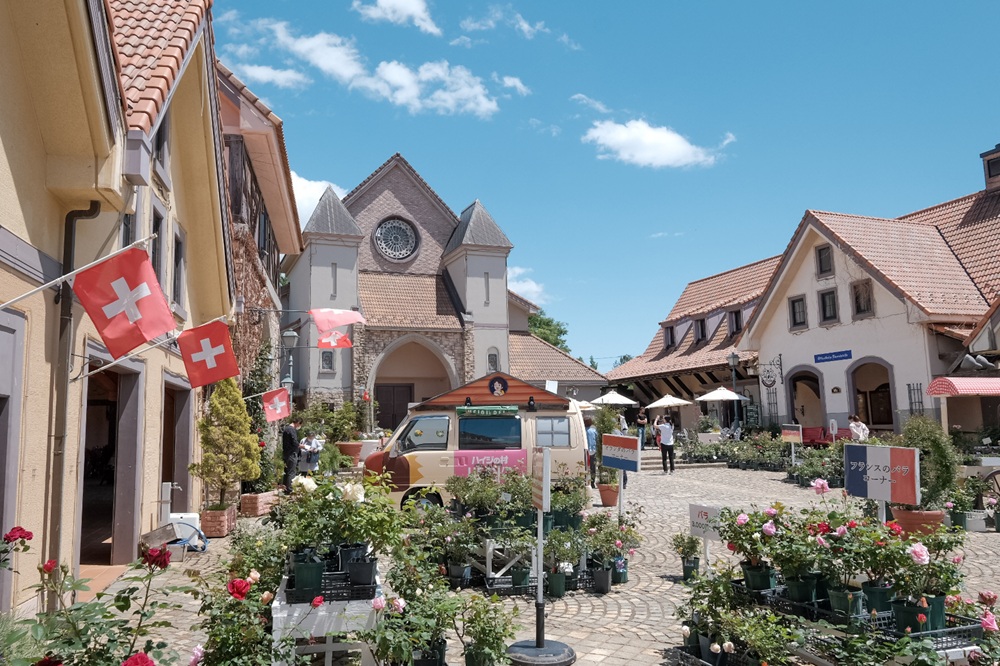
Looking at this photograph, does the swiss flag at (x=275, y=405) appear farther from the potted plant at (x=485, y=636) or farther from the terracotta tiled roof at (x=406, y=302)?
the terracotta tiled roof at (x=406, y=302)

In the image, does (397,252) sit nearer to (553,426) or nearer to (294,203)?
(294,203)

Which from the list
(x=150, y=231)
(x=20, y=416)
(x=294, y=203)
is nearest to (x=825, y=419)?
(x=294, y=203)

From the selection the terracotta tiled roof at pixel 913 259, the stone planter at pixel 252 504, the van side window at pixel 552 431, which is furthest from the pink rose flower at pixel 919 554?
the terracotta tiled roof at pixel 913 259

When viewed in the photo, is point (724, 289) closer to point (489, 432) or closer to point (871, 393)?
point (871, 393)

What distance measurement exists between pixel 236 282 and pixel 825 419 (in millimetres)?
19749

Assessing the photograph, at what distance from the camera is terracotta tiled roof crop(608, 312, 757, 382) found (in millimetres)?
29766

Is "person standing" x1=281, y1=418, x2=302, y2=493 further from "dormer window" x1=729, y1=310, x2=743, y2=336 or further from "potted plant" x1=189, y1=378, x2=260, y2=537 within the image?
"dormer window" x1=729, y1=310, x2=743, y2=336

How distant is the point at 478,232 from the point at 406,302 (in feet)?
15.2

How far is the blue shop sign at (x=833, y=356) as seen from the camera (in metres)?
24.5

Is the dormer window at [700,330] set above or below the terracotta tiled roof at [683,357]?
above

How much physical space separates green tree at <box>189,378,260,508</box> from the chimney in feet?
84.3

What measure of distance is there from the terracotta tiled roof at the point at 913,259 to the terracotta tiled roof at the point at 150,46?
20410 millimetres

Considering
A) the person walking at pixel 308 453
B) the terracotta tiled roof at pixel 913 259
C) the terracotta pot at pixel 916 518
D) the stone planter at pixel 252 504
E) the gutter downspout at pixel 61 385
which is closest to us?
the gutter downspout at pixel 61 385

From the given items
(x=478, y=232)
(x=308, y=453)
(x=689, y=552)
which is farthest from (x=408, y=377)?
(x=689, y=552)
